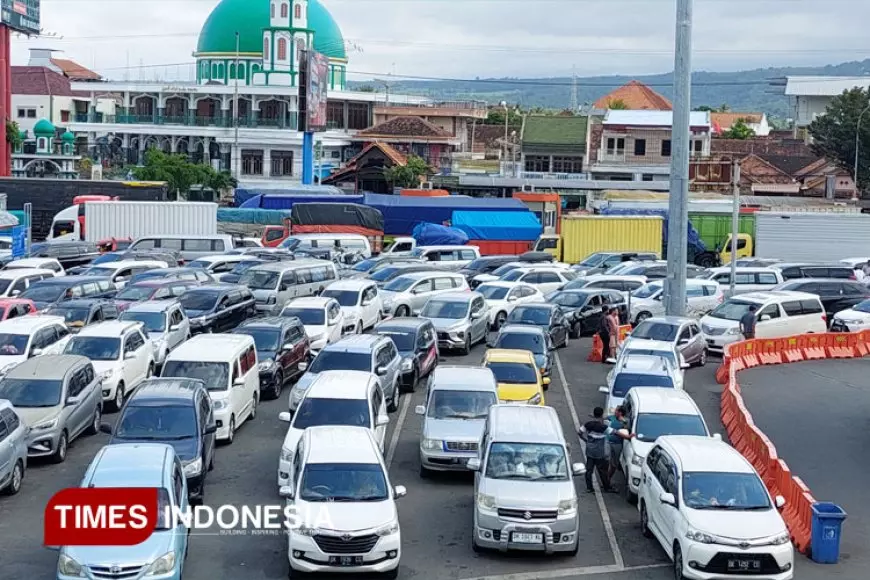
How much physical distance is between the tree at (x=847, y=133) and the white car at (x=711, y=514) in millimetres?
A: 71130

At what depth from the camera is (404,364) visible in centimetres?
2534

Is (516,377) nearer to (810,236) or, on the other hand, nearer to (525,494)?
(525,494)

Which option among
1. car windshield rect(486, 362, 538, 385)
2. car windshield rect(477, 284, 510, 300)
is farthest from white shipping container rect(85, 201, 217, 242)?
car windshield rect(486, 362, 538, 385)

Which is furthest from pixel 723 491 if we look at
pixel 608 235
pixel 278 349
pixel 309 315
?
pixel 608 235

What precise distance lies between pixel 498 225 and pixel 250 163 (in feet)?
149

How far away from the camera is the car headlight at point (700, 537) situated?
47.8ft

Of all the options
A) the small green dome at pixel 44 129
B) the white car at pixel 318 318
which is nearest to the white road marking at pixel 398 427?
the white car at pixel 318 318

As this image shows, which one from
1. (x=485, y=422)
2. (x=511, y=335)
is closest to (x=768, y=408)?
(x=511, y=335)

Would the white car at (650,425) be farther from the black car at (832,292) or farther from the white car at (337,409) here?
the black car at (832,292)

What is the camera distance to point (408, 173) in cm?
8638

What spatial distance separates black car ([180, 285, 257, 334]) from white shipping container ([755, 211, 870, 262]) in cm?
2738

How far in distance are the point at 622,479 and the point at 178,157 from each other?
67.2 metres

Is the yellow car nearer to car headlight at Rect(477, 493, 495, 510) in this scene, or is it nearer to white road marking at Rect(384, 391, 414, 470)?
white road marking at Rect(384, 391, 414, 470)

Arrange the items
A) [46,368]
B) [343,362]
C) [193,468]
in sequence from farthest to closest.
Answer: [343,362]
[46,368]
[193,468]
